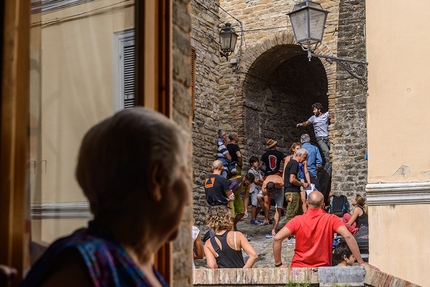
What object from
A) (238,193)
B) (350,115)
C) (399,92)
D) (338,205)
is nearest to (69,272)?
(399,92)

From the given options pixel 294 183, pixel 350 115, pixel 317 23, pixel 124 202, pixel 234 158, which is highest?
pixel 317 23

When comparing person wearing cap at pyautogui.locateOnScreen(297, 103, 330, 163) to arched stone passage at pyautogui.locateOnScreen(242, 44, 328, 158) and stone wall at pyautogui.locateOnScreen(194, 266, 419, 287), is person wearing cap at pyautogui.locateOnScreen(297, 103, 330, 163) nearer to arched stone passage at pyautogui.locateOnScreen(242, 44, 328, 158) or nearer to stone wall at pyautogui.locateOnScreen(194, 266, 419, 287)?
arched stone passage at pyautogui.locateOnScreen(242, 44, 328, 158)

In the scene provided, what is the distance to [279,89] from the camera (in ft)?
62.2

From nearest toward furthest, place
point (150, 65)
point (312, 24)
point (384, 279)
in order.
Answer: point (150, 65)
point (384, 279)
point (312, 24)

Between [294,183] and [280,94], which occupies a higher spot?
[280,94]

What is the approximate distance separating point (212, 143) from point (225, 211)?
30.8 feet

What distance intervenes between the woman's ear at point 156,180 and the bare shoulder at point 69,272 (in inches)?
8.7

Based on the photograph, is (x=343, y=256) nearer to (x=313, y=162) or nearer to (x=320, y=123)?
(x=313, y=162)

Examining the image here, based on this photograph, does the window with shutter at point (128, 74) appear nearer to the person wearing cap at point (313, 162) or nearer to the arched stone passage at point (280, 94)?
the person wearing cap at point (313, 162)

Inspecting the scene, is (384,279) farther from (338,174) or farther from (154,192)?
(338,174)

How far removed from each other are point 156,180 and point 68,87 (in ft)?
2.70

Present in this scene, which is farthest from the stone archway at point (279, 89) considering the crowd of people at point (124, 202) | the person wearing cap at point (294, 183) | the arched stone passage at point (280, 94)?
the crowd of people at point (124, 202)

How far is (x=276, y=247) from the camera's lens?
21.6ft

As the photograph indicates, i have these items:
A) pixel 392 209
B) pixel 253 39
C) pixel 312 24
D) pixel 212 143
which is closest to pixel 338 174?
pixel 212 143
